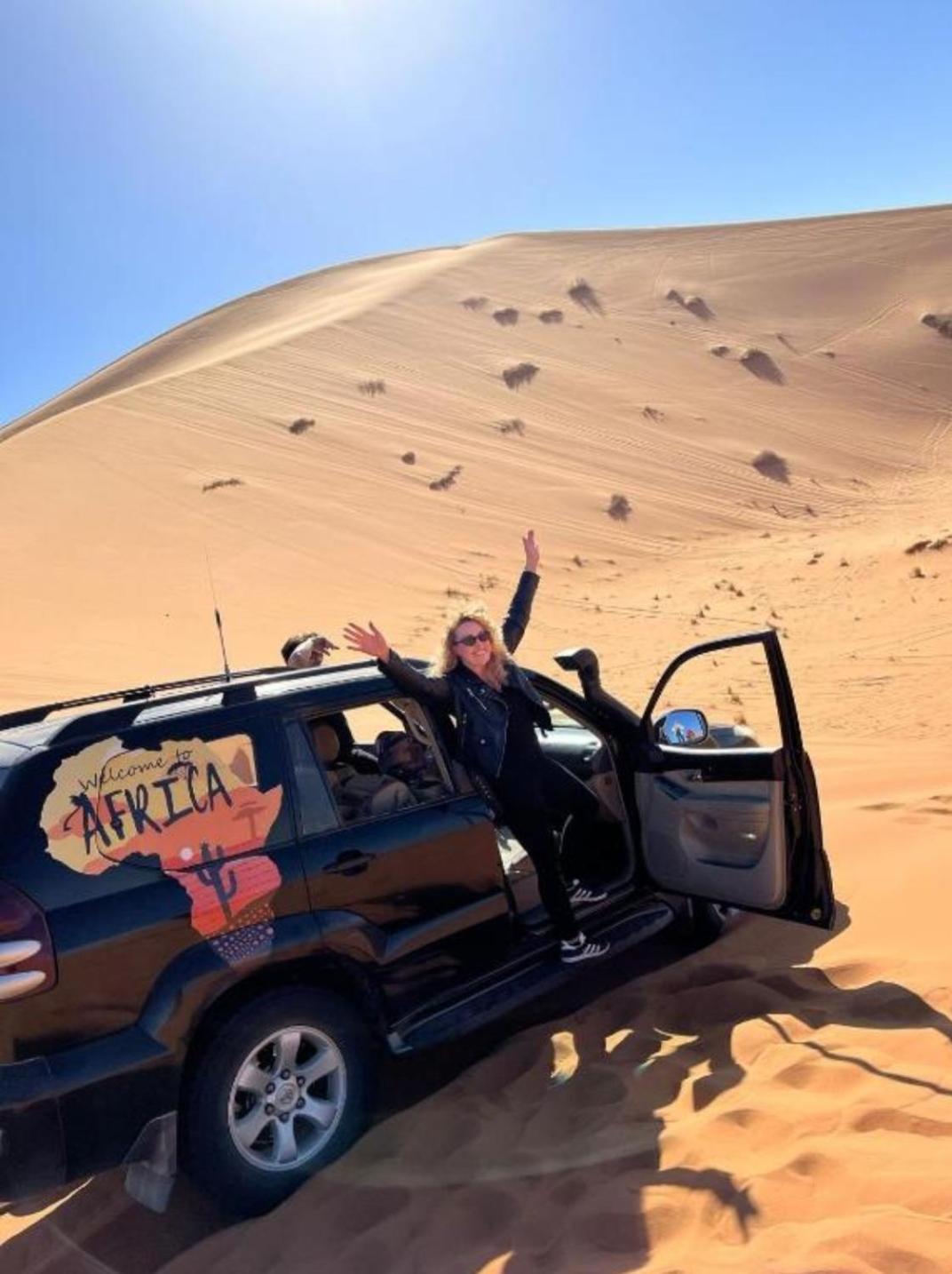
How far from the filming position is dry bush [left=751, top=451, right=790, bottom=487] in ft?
90.2

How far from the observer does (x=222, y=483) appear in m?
24.3

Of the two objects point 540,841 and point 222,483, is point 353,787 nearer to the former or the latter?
point 540,841

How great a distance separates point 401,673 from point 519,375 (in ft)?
98.9

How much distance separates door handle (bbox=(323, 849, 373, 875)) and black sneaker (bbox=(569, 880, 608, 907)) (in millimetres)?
1173

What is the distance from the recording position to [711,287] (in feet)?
146

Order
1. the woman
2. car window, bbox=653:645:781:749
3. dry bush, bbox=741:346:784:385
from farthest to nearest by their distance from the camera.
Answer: dry bush, bbox=741:346:784:385
car window, bbox=653:645:781:749
the woman

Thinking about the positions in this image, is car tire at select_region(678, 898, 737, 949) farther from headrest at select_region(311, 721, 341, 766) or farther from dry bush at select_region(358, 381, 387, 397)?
dry bush at select_region(358, 381, 387, 397)

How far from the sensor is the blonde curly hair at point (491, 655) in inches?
179

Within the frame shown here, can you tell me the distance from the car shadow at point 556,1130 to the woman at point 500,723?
44 cm

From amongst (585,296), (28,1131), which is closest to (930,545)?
(28,1131)

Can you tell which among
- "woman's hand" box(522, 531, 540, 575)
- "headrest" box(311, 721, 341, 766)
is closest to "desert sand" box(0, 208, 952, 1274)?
"headrest" box(311, 721, 341, 766)

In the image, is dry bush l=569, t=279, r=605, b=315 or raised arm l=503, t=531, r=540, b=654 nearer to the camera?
raised arm l=503, t=531, r=540, b=654

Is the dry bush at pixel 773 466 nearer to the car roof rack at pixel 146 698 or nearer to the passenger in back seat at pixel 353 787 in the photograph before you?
the passenger in back seat at pixel 353 787

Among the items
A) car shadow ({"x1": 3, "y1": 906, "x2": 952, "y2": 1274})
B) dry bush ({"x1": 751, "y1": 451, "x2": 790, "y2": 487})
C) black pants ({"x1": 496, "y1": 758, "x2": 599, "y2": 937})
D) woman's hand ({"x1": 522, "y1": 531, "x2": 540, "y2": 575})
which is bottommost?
car shadow ({"x1": 3, "y1": 906, "x2": 952, "y2": 1274})
